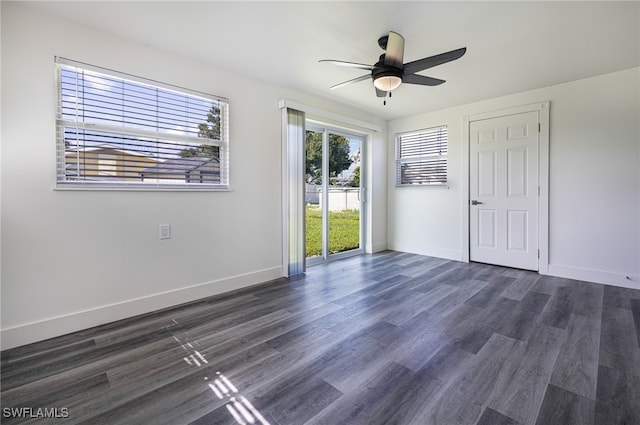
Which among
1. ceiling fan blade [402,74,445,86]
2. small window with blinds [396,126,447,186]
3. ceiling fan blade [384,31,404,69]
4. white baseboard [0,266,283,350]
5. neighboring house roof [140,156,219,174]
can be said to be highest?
ceiling fan blade [384,31,404,69]

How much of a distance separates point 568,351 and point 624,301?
1633mm

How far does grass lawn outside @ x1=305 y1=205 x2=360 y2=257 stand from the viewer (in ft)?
14.8

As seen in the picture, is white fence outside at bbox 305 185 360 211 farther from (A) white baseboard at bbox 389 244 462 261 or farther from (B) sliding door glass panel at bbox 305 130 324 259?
(A) white baseboard at bbox 389 244 462 261

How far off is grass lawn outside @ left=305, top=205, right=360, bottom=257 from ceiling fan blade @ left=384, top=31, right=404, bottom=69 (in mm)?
2453

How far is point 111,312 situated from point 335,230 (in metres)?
3.23

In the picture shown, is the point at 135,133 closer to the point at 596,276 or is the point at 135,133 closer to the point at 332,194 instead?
the point at 332,194

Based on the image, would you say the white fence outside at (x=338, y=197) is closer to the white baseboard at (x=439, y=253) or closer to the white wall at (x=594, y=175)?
the white baseboard at (x=439, y=253)

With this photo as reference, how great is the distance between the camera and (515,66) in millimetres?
3154

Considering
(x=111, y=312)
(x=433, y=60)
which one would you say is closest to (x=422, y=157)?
(x=433, y=60)

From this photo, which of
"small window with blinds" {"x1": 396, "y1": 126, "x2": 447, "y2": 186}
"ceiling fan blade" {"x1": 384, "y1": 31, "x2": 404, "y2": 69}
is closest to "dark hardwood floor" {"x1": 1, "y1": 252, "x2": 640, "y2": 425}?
"ceiling fan blade" {"x1": 384, "y1": 31, "x2": 404, "y2": 69}

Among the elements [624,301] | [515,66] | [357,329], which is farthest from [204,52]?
[624,301]

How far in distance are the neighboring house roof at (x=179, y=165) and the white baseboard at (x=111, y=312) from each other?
3.96 ft

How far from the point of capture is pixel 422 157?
5102 mm

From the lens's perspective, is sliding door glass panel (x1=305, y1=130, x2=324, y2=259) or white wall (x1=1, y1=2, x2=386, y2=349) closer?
white wall (x1=1, y1=2, x2=386, y2=349)
